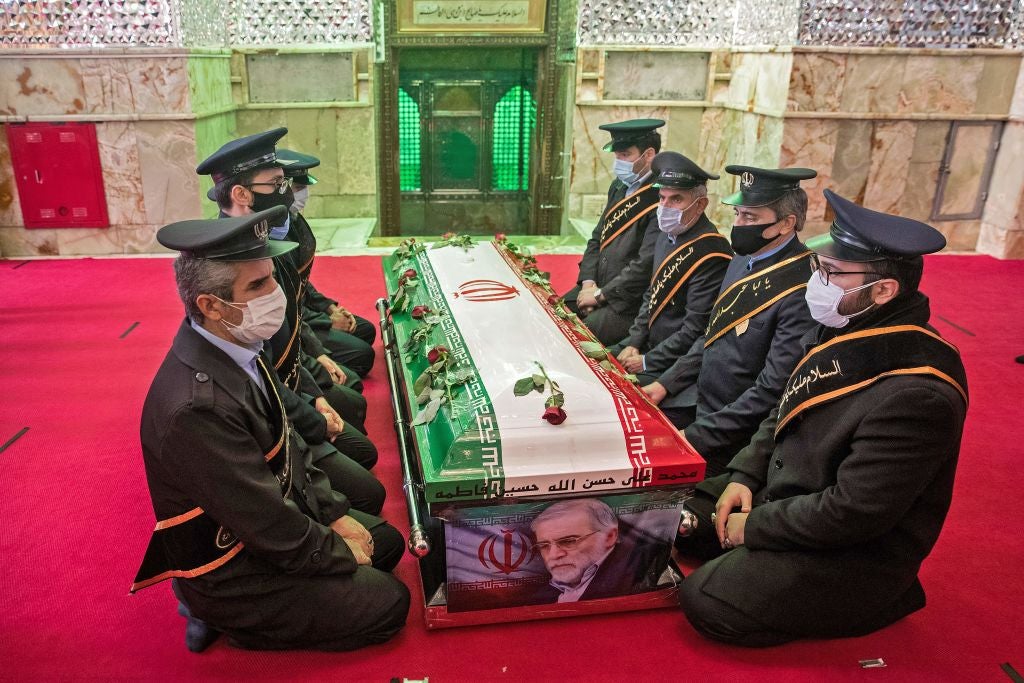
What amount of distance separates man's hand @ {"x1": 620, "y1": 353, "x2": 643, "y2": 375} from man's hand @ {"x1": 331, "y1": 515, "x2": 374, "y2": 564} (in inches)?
65.7

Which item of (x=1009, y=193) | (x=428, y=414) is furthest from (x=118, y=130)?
(x=1009, y=193)

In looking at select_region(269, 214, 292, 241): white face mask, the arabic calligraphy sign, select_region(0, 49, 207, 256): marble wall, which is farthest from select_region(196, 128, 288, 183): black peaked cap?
the arabic calligraphy sign

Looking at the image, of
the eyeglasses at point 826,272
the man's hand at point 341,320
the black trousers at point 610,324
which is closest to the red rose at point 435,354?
the eyeglasses at point 826,272

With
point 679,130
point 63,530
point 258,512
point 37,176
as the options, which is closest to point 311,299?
point 63,530

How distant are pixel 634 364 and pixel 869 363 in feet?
5.38

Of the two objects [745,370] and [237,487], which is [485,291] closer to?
[745,370]

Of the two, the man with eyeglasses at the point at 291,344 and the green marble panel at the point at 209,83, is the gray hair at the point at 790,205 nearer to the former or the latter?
the man with eyeglasses at the point at 291,344

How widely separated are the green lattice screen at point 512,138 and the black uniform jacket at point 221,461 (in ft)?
24.2

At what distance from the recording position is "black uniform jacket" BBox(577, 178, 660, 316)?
4.21m

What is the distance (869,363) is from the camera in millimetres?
2223

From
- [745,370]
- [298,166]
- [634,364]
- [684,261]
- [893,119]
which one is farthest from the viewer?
[893,119]

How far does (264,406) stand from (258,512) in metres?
0.31

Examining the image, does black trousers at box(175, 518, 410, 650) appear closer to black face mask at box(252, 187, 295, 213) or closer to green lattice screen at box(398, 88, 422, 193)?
black face mask at box(252, 187, 295, 213)

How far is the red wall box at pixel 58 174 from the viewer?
6.37m
